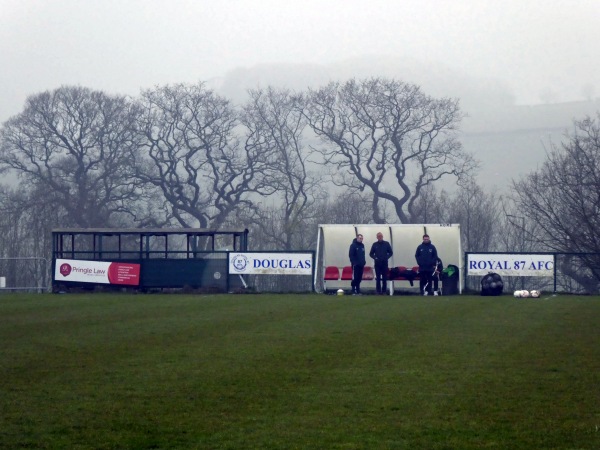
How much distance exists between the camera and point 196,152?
203 feet

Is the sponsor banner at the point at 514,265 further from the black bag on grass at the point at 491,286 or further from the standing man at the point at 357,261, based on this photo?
the standing man at the point at 357,261

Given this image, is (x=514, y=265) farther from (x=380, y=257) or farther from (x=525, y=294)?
(x=380, y=257)

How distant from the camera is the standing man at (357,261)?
31.1m

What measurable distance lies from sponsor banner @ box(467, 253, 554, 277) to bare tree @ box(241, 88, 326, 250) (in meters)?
27.7

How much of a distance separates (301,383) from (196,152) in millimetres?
52096

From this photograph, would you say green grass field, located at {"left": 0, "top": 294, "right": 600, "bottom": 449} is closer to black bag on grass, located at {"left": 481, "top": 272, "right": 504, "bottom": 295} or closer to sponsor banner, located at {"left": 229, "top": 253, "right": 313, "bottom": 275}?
black bag on grass, located at {"left": 481, "top": 272, "right": 504, "bottom": 295}

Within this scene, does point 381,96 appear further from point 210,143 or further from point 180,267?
point 180,267

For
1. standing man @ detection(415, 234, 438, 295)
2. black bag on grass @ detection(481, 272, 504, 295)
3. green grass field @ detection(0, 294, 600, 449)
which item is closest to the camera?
green grass field @ detection(0, 294, 600, 449)

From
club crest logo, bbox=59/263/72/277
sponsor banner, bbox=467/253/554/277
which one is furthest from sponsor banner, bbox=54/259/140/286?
sponsor banner, bbox=467/253/554/277

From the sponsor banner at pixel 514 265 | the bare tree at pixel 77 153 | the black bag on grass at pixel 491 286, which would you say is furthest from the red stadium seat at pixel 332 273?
the bare tree at pixel 77 153

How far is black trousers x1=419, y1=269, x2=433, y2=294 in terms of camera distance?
3107 centimetres

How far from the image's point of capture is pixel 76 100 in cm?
5819

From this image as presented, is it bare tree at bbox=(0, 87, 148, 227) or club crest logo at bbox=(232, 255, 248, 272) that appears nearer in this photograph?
club crest logo at bbox=(232, 255, 248, 272)

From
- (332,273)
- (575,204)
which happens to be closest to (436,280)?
(332,273)
